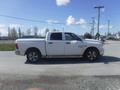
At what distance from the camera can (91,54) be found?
1518cm

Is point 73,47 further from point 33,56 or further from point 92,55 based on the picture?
point 33,56

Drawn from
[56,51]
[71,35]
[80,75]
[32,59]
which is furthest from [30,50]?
[80,75]

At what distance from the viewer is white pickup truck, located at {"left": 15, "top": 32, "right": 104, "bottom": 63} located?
1488 centimetres

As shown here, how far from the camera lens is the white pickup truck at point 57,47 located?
14.9 meters

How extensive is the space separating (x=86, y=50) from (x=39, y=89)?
7828 millimetres

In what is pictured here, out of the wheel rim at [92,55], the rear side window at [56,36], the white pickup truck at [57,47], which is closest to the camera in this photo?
the white pickup truck at [57,47]

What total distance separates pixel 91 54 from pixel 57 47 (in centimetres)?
214

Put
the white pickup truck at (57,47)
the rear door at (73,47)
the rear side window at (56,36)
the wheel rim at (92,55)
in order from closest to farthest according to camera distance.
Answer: the white pickup truck at (57,47) → the rear door at (73,47) → the wheel rim at (92,55) → the rear side window at (56,36)

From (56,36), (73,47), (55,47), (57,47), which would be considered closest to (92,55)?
(73,47)

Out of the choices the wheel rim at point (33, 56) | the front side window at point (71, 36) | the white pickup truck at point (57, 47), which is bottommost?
the wheel rim at point (33, 56)

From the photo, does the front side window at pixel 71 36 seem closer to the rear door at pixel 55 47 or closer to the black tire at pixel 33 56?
Answer: the rear door at pixel 55 47

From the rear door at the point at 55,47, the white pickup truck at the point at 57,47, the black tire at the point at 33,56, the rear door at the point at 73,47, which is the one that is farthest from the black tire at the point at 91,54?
the black tire at the point at 33,56

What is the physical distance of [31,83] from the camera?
872 centimetres

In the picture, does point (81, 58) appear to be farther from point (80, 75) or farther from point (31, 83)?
point (31, 83)
